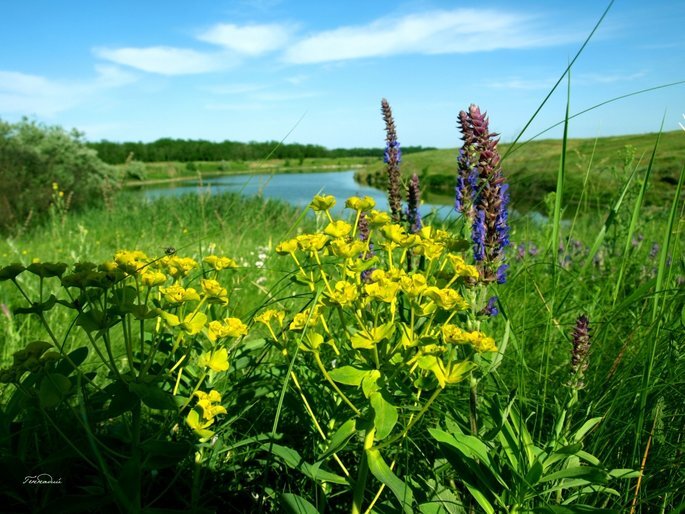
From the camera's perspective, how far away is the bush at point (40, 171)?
38.2ft

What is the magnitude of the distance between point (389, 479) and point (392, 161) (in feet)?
5.14

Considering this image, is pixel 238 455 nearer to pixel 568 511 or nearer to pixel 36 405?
pixel 36 405

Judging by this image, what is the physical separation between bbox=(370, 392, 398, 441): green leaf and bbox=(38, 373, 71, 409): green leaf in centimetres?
78

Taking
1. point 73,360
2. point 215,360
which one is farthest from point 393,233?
point 73,360

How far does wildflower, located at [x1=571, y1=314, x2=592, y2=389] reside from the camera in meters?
1.53

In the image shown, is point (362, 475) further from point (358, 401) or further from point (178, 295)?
point (178, 295)

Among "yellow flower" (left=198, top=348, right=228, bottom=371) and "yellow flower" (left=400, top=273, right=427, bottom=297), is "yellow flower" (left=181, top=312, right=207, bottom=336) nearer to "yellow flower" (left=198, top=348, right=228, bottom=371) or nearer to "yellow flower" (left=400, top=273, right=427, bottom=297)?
"yellow flower" (left=198, top=348, right=228, bottom=371)

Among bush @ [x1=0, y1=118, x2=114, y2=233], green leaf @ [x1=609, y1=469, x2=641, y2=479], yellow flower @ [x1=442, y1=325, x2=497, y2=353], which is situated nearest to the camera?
yellow flower @ [x1=442, y1=325, x2=497, y2=353]

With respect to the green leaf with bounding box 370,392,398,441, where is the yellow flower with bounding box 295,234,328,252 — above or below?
above

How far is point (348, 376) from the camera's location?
4.30ft

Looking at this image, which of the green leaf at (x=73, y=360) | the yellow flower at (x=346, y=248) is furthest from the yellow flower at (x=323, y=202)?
the green leaf at (x=73, y=360)

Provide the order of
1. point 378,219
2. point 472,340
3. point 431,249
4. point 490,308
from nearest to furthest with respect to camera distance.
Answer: point 472,340 < point 431,249 < point 378,219 < point 490,308

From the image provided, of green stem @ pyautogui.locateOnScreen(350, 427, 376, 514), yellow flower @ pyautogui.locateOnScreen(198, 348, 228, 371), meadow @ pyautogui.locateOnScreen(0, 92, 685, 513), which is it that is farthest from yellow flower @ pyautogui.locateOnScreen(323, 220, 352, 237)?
green stem @ pyautogui.locateOnScreen(350, 427, 376, 514)

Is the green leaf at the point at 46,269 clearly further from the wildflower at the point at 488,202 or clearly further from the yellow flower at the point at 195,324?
the wildflower at the point at 488,202
